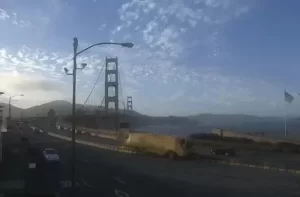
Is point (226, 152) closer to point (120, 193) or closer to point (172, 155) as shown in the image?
point (172, 155)

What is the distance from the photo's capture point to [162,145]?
163ft

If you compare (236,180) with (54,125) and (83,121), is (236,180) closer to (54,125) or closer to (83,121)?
→ (83,121)

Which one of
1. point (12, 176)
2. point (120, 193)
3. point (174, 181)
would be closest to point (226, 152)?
point (174, 181)

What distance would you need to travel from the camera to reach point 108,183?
28250 mm

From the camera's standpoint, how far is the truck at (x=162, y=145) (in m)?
46.8

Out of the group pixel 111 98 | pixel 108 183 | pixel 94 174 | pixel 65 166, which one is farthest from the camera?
pixel 111 98

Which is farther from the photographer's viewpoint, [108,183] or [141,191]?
[108,183]

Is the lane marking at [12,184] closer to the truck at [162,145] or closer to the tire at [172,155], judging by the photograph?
the tire at [172,155]

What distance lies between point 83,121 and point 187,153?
11906 cm

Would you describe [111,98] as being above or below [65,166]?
above

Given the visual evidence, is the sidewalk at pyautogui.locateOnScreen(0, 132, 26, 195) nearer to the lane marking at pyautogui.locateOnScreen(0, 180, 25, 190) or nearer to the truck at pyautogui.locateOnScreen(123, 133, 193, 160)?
the lane marking at pyautogui.locateOnScreen(0, 180, 25, 190)

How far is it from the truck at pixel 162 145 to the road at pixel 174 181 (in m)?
7.09

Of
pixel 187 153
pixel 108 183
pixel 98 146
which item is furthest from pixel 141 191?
pixel 98 146

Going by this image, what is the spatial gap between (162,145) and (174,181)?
20.3m
